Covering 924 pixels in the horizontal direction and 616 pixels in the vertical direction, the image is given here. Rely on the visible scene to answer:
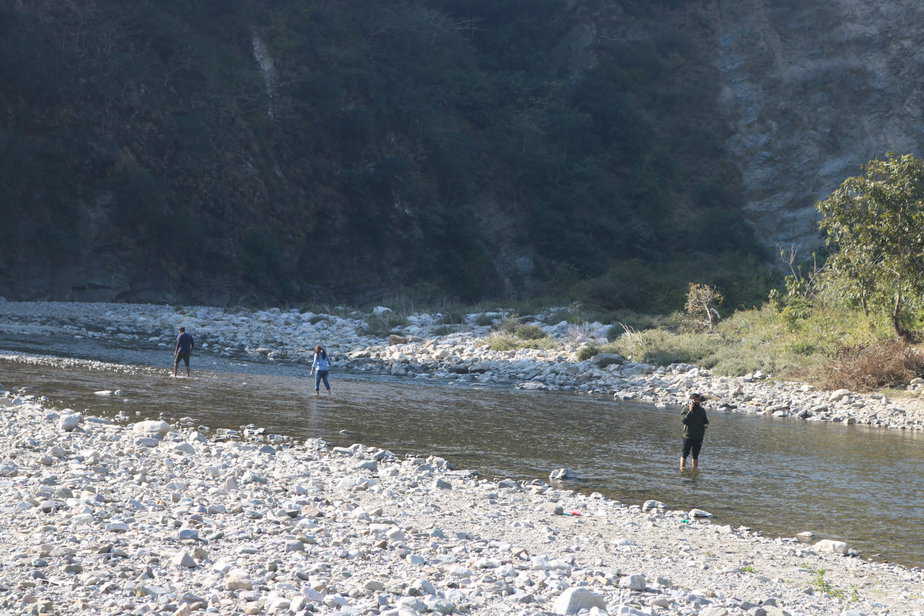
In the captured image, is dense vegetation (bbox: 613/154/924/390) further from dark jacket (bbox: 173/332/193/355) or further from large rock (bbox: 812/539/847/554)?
large rock (bbox: 812/539/847/554)

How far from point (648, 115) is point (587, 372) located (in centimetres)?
3758

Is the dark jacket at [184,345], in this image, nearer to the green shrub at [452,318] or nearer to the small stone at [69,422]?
the small stone at [69,422]

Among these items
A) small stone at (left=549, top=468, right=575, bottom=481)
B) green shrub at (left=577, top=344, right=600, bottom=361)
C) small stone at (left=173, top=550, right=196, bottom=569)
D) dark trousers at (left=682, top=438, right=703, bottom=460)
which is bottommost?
small stone at (left=173, top=550, right=196, bottom=569)

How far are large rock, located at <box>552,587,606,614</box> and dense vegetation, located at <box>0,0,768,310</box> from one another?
35630 mm

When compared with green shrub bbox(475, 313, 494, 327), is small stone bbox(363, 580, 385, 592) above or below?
below

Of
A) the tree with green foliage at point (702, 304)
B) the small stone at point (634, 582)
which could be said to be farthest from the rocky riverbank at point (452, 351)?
the small stone at point (634, 582)

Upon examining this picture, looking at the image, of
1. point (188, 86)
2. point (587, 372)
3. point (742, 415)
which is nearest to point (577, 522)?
point (742, 415)

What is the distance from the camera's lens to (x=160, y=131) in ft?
147

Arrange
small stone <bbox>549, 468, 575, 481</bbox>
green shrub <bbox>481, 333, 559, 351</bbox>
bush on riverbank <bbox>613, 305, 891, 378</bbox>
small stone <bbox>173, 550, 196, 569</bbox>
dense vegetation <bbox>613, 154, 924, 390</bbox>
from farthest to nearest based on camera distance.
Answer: green shrub <bbox>481, 333, 559, 351</bbox> < bush on riverbank <bbox>613, 305, 891, 378</bbox> < dense vegetation <bbox>613, 154, 924, 390</bbox> < small stone <bbox>549, 468, 575, 481</bbox> < small stone <bbox>173, 550, 196, 569</bbox>

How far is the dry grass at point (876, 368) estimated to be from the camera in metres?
21.8

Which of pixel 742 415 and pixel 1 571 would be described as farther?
pixel 742 415

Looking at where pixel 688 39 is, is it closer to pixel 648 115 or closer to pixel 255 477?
pixel 648 115

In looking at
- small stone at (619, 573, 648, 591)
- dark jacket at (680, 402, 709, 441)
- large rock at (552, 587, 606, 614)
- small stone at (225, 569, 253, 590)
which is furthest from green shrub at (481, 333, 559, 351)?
small stone at (225, 569, 253, 590)

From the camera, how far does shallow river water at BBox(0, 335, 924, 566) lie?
35.1ft
